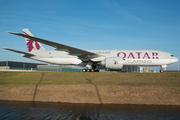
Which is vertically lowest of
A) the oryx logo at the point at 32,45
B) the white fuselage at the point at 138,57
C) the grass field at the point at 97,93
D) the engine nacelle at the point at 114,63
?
the grass field at the point at 97,93

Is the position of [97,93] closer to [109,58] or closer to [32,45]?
[109,58]

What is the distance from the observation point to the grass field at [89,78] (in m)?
14.9

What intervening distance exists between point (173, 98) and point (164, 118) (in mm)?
3971

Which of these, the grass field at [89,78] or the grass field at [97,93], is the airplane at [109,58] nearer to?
the grass field at [89,78]

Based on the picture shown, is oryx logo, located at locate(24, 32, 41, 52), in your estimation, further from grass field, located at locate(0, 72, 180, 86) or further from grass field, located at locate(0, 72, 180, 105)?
grass field, located at locate(0, 72, 180, 105)

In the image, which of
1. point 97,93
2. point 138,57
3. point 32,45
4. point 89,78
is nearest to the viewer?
point 97,93

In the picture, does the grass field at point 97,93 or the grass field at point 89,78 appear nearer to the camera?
the grass field at point 97,93

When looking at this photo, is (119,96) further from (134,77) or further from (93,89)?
(134,77)

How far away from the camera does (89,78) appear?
16094mm

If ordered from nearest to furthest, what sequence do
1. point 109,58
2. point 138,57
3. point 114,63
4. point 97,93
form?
1. point 97,93
2. point 114,63
3. point 109,58
4. point 138,57

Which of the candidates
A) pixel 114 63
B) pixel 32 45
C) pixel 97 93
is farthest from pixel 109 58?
pixel 32 45

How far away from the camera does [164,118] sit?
8109mm

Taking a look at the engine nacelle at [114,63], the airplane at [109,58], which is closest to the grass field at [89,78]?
the engine nacelle at [114,63]

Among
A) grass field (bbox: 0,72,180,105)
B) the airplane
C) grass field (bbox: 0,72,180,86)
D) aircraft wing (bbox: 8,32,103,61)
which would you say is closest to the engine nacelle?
the airplane
